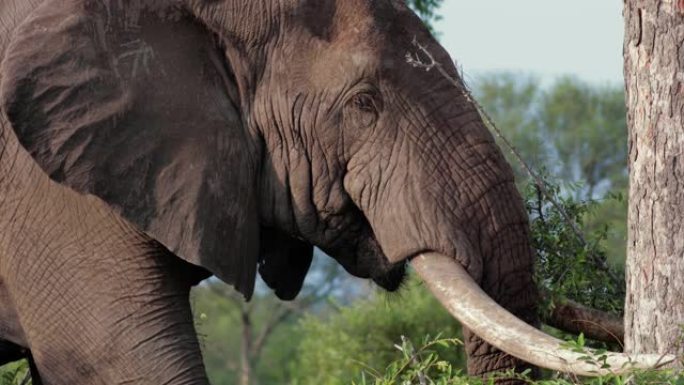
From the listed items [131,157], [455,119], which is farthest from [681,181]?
[131,157]

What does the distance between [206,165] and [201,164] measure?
0.02 metres

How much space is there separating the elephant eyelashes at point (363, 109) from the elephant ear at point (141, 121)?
366mm

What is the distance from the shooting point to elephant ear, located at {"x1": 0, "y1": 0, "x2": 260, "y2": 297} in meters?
5.27

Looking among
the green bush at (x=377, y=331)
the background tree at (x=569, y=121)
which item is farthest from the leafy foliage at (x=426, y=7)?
the background tree at (x=569, y=121)

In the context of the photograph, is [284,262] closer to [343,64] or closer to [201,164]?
[201,164]

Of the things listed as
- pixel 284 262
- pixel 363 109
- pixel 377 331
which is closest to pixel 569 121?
pixel 377 331

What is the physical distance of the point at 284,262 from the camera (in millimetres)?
6000

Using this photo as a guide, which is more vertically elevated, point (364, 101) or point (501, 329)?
point (364, 101)

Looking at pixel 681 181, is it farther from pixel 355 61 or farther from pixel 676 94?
pixel 355 61

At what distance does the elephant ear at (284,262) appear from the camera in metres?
5.97

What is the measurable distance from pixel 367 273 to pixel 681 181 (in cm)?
130

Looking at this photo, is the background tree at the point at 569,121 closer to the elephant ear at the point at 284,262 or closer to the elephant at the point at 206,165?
the elephant ear at the point at 284,262

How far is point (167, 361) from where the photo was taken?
5348mm

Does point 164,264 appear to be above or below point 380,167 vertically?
below
